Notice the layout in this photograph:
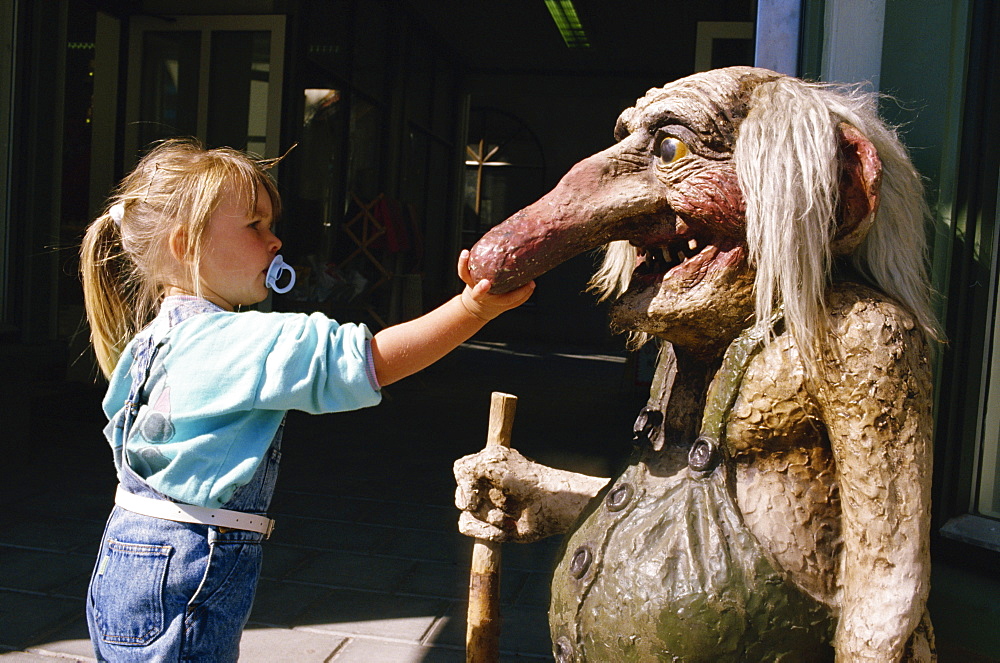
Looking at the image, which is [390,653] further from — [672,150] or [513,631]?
[672,150]

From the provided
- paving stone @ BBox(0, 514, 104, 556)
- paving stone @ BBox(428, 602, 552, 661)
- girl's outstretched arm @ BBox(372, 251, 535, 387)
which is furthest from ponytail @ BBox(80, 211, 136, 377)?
paving stone @ BBox(0, 514, 104, 556)

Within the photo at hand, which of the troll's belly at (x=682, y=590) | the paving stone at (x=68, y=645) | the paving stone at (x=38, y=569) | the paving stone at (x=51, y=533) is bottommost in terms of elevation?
the paving stone at (x=51, y=533)

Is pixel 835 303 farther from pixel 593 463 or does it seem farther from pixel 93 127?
pixel 93 127

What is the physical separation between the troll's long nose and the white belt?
0.64m

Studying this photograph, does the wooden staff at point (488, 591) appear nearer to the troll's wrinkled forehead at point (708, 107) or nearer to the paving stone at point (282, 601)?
the troll's wrinkled forehead at point (708, 107)

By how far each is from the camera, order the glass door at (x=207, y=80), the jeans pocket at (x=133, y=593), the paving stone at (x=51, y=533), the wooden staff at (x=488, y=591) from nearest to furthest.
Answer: the jeans pocket at (x=133, y=593), the wooden staff at (x=488, y=591), the paving stone at (x=51, y=533), the glass door at (x=207, y=80)

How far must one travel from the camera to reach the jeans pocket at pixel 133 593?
1500 mm

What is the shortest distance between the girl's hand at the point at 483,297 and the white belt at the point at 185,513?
1.91ft

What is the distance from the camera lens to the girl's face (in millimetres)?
1610

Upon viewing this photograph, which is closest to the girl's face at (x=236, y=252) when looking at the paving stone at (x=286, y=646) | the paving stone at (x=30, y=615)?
the paving stone at (x=286, y=646)

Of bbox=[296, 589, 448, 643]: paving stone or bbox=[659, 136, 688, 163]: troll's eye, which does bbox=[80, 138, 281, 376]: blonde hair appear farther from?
bbox=[296, 589, 448, 643]: paving stone

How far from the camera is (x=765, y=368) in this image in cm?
135

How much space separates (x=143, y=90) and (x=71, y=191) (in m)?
1.11

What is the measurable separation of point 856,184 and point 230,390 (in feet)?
3.39
